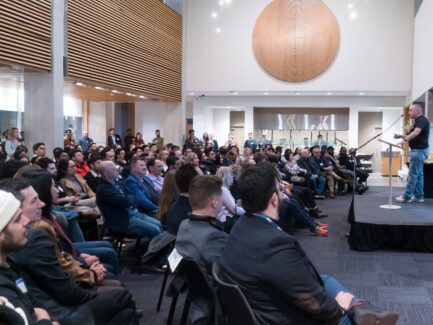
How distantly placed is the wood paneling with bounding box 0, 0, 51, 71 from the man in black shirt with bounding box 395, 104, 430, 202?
5900mm

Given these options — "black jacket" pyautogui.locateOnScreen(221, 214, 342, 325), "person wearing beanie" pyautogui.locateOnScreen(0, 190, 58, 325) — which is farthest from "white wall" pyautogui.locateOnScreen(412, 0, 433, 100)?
"person wearing beanie" pyautogui.locateOnScreen(0, 190, 58, 325)

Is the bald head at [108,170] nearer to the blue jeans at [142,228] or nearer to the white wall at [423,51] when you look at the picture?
the blue jeans at [142,228]

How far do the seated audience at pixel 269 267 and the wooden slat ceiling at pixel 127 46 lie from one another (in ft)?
26.6

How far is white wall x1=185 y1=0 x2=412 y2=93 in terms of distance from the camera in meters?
16.8

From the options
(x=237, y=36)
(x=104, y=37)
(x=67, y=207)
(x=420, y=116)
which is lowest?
(x=67, y=207)

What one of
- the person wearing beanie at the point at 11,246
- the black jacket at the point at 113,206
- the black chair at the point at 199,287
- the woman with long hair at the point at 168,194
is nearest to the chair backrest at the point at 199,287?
the black chair at the point at 199,287

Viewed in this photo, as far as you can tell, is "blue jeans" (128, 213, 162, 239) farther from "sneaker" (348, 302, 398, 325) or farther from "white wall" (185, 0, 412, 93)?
"white wall" (185, 0, 412, 93)

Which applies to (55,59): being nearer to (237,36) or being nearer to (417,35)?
(237,36)

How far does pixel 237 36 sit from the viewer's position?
17.6 m

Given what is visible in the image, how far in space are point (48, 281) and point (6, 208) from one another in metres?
0.80

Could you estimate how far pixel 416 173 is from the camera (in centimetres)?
746

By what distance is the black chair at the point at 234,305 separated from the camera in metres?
2.23

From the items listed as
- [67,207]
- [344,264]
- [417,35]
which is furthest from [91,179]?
[417,35]

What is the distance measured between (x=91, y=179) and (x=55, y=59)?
141 inches
